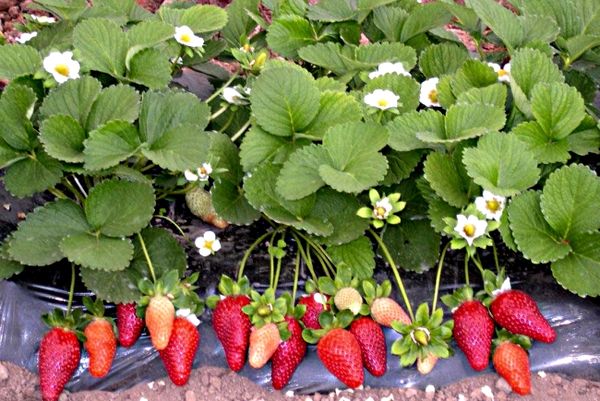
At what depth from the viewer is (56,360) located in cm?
157

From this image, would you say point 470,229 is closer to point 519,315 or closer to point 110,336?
point 519,315

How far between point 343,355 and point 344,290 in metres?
0.14

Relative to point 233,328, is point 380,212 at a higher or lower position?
higher

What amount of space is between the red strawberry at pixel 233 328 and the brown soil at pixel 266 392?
6 cm

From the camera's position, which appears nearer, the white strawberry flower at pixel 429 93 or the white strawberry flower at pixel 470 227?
the white strawberry flower at pixel 470 227

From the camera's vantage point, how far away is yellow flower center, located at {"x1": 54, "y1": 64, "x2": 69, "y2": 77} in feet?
5.61

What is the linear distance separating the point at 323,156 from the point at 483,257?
458 mm

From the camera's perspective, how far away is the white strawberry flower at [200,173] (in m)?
1.68

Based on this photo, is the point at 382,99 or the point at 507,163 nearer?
the point at 507,163

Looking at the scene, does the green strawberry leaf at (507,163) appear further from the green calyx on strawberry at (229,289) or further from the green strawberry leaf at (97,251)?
the green strawberry leaf at (97,251)

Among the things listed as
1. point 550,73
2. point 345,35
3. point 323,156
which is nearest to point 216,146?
point 323,156

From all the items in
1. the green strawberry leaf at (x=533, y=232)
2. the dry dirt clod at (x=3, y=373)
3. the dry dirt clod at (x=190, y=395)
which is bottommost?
the dry dirt clod at (x=190, y=395)

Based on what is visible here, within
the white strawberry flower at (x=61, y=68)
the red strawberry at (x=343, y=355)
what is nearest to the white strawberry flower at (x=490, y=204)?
the red strawberry at (x=343, y=355)

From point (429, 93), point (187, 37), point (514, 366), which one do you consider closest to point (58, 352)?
point (187, 37)
